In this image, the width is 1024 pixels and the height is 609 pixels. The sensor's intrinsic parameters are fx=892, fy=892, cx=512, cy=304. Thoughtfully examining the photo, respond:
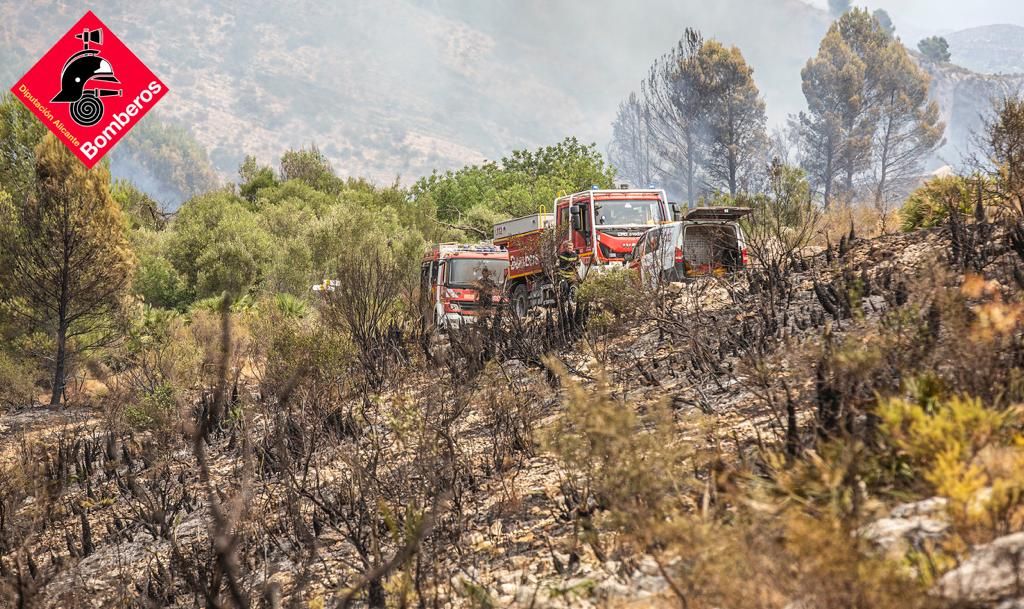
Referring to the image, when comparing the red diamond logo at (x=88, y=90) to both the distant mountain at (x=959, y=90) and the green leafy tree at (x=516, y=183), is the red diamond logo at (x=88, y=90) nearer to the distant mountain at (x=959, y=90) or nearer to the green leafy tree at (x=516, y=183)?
the green leafy tree at (x=516, y=183)

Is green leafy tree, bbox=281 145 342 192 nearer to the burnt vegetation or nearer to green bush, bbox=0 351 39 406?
the burnt vegetation

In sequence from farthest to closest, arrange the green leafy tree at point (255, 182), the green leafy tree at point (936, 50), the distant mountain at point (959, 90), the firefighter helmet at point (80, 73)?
the green leafy tree at point (936, 50) < the distant mountain at point (959, 90) < the green leafy tree at point (255, 182) < the firefighter helmet at point (80, 73)

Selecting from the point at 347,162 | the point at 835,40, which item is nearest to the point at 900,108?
the point at 835,40

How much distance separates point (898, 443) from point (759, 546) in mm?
963

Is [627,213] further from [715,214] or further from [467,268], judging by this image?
[467,268]

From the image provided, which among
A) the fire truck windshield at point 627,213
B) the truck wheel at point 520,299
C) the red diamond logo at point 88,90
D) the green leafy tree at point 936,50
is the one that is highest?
the green leafy tree at point 936,50

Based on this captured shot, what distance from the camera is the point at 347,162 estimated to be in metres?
200

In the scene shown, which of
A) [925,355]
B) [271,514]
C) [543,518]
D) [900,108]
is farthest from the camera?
[900,108]

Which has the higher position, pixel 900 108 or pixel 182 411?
pixel 900 108

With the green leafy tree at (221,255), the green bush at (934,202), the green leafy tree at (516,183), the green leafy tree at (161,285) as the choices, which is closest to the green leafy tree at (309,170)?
the green leafy tree at (516,183)

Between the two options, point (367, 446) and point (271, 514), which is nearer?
point (271, 514)

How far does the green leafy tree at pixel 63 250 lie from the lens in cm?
1862

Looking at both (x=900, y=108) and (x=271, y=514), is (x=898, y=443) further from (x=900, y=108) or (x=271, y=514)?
(x=900, y=108)

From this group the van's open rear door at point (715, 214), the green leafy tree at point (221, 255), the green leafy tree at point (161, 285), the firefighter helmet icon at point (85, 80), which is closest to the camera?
the van's open rear door at point (715, 214)
